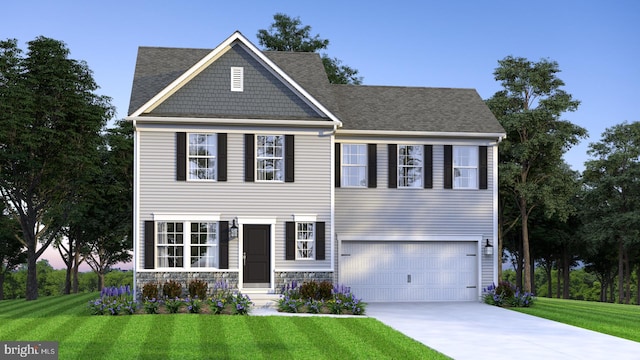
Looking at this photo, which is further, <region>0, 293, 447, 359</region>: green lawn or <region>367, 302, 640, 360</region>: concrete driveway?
<region>367, 302, 640, 360</region>: concrete driveway

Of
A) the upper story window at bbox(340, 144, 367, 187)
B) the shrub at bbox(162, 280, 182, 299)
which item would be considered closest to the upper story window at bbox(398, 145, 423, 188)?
the upper story window at bbox(340, 144, 367, 187)

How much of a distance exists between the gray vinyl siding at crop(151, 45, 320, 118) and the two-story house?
→ 35 millimetres

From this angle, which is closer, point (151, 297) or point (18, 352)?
point (18, 352)

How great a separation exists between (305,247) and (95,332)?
8.55 meters

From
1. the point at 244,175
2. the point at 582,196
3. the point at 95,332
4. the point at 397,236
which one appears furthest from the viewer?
the point at 582,196

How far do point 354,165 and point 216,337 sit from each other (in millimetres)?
10817

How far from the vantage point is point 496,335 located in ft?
54.5

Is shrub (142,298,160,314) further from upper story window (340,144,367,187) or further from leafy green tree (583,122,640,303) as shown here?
leafy green tree (583,122,640,303)

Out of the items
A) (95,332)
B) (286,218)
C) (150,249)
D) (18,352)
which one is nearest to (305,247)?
(286,218)

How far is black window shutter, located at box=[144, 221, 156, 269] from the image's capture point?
74.0 feet

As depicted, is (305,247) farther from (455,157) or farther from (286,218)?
(455,157)

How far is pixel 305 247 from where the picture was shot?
23.6 meters

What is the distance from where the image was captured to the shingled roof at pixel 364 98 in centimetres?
2520

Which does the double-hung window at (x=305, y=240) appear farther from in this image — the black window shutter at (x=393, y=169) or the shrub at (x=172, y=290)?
the shrub at (x=172, y=290)
